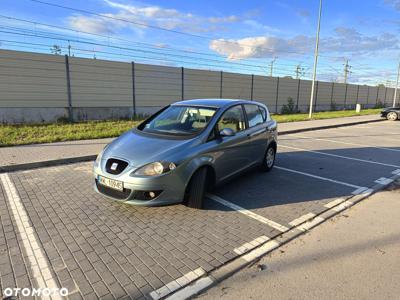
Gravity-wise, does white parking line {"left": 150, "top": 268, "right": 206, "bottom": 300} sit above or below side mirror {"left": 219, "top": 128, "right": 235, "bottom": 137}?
below

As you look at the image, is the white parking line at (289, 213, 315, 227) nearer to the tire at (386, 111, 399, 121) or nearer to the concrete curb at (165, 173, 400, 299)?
the concrete curb at (165, 173, 400, 299)

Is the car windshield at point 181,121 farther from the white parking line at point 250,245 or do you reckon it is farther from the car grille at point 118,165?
the white parking line at point 250,245

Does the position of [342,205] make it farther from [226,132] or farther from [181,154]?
[181,154]

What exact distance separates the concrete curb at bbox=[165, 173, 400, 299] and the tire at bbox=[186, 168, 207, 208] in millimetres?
1208

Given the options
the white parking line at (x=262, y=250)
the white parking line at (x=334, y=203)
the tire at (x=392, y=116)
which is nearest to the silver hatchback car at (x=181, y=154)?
the white parking line at (x=262, y=250)

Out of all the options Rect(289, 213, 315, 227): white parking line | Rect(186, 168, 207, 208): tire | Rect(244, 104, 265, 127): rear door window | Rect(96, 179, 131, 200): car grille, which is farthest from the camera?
Rect(244, 104, 265, 127): rear door window

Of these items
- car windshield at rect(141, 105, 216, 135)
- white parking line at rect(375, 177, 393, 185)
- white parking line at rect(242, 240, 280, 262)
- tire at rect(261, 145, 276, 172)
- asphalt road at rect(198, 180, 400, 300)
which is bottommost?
asphalt road at rect(198, 180, 400, 300)

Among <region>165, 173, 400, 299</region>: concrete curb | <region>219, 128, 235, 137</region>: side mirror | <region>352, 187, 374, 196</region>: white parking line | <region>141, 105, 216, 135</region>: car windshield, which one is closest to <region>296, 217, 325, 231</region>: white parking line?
<region>165, 173, 400, 299</region>: concrete curb

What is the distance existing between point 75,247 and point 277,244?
236 centimetres

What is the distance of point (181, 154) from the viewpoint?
4.09m

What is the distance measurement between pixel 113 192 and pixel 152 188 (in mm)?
626

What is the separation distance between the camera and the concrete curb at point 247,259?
267 cm

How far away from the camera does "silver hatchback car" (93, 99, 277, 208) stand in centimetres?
394

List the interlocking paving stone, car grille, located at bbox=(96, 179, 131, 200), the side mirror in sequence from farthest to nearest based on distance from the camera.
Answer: the side mirror < car grille, located at bbox=(96, 179, 131, 200) < the interlocking paving stone
